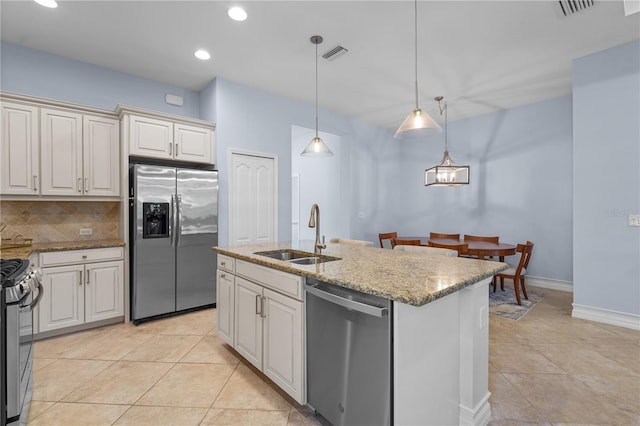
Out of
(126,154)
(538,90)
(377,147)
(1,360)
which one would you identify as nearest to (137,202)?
(126,154)

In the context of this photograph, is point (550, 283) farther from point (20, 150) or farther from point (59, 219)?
point (20, 150)

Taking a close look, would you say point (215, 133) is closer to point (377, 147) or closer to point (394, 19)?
point (394, 19)

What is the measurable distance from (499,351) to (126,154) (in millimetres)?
4247

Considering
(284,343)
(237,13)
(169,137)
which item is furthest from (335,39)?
(284,343)

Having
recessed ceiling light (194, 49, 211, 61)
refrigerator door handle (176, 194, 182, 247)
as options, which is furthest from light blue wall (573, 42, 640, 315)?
refrigerator door handle (176, 194, 182, 247)

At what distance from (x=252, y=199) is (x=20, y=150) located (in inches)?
96.1

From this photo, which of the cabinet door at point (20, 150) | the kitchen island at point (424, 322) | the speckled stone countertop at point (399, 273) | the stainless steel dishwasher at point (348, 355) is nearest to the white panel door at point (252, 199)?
the speckled stone countertop at point (399, 273)

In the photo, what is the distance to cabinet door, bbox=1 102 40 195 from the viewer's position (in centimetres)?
294

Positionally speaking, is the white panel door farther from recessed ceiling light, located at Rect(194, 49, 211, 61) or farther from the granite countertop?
the granite countertop

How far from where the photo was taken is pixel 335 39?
125 inches

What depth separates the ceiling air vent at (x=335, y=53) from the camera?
3.35 m

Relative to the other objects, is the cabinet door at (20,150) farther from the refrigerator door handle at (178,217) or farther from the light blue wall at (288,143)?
the light blue wall at (288,143)

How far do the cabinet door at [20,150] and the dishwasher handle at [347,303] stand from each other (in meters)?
3.18

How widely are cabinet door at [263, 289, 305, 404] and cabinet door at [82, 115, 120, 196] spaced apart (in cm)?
259
